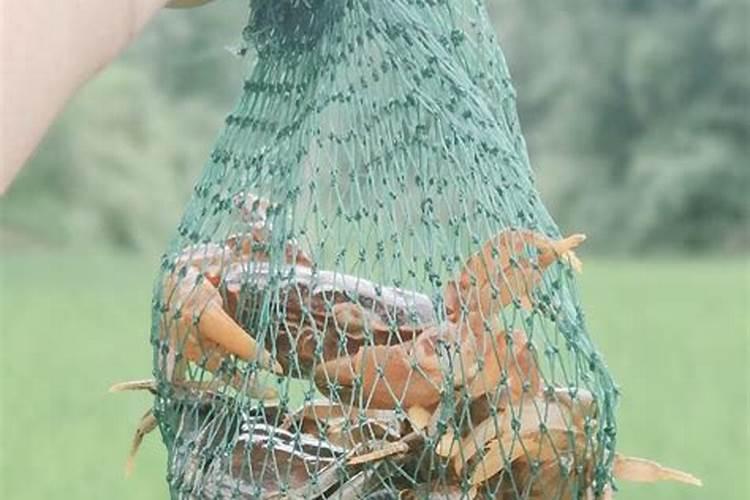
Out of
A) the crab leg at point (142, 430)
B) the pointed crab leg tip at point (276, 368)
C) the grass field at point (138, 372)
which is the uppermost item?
the grass field at point (138, 372)

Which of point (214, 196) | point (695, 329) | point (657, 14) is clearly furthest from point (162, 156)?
point (214, 196)

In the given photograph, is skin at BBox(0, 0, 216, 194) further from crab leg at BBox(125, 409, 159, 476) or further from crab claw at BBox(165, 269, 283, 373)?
crab leg at BBox(125, 409, 159, 476)

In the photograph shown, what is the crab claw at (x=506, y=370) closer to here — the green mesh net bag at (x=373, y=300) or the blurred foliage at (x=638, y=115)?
the green mesh net bag at (x=373, y=300)

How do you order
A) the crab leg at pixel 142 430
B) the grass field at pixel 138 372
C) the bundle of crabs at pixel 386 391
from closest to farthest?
the bundle of crabs at pixel 386 391, the crab leg at pixel 142 430, the grass field at pixel 138 372

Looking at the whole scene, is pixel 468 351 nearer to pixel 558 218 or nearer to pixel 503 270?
pixel 503 270

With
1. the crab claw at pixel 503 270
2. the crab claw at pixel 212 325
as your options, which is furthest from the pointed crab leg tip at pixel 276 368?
the crab claw at pixel 503 270

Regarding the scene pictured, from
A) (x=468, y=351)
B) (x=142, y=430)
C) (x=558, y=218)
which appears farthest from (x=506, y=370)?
(x=558, y=218)

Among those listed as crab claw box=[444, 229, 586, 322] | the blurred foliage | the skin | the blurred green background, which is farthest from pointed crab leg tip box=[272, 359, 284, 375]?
the blurred foliage

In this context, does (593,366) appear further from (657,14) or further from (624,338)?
(657,14)
